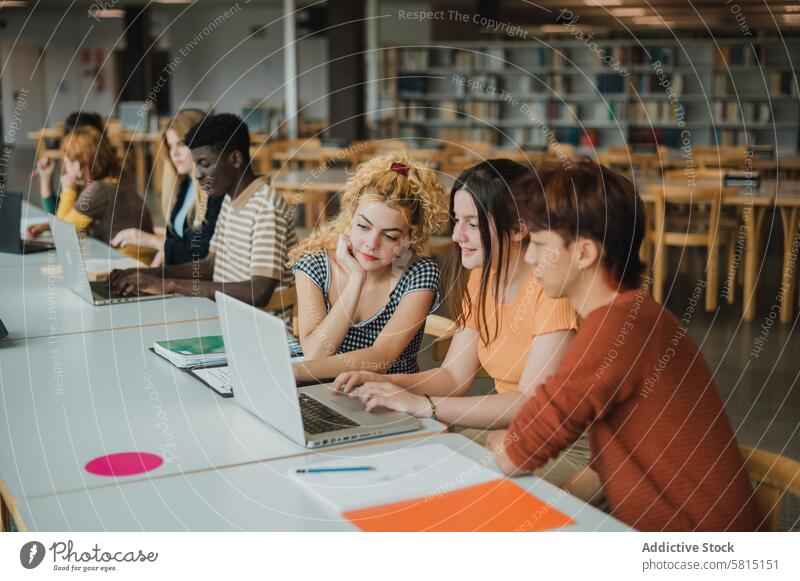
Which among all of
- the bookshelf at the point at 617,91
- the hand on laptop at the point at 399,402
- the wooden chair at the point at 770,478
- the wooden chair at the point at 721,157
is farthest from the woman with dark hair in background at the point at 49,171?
the wooden chair at the point at 721,157

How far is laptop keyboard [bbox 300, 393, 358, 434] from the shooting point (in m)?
1.65

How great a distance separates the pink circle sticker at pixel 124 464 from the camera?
4.87 feet

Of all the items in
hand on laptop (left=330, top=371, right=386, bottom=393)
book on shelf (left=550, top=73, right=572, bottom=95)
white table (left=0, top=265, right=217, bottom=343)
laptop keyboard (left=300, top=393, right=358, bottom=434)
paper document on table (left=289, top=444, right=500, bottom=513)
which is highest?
book on shelf (left=550, top=73, right=572, bottom=95)

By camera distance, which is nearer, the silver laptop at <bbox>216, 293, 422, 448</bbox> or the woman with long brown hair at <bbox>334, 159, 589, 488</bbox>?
the silver laptop at <bbox>216, 293, 422, 448</bbox>

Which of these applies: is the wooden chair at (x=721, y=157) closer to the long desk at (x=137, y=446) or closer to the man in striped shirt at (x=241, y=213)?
the man in striped shirt at (x=241, y=213)

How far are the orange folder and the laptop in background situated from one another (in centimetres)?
270

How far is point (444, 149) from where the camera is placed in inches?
344

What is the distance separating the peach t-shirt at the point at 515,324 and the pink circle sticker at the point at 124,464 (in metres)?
0.81

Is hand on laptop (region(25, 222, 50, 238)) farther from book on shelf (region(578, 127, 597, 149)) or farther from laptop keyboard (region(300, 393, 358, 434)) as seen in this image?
book on shelf (region(578, 127, 597, 149))

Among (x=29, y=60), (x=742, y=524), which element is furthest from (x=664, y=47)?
(x=29, y=60)

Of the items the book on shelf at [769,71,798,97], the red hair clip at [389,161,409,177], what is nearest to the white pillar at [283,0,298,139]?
the book on shelf at [769,71,798,97]

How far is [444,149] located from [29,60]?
1279cm

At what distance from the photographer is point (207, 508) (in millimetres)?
1367

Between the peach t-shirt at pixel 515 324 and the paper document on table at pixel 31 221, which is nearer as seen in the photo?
the peach t-shirt at pixel 515 324
